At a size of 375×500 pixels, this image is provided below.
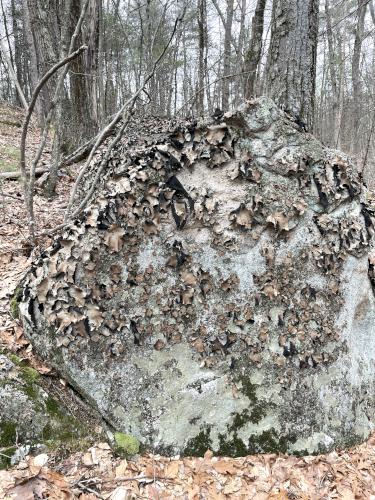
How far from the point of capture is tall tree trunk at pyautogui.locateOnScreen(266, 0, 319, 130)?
3664 millimetres

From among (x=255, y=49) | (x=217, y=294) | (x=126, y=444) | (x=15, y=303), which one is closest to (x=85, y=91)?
(x=255, y=49)

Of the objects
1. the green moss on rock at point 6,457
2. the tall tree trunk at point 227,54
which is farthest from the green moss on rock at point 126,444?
the tall tree trunk at point 227,54

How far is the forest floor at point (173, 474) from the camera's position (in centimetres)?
217

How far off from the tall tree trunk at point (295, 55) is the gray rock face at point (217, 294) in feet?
3.64

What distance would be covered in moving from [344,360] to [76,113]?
5720 mm

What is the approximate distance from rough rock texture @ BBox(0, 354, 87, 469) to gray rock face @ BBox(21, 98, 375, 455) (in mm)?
182

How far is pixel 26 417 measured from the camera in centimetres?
241

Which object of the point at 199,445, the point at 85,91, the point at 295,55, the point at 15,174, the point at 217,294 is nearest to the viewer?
the point at 199,445

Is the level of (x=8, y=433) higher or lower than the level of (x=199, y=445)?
→ higher

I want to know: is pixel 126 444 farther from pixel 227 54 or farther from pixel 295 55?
pixel 227 54

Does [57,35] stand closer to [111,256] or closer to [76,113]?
[76,113]

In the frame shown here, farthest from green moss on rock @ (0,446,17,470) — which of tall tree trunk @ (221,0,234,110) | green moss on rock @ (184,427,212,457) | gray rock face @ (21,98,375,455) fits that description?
tall tree trunk @ (221,0,234,110)

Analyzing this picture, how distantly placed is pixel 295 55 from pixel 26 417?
3737 millimetres

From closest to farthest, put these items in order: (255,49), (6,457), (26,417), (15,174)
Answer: (6,457) < (26,417) < (15,174) < (255,49)
